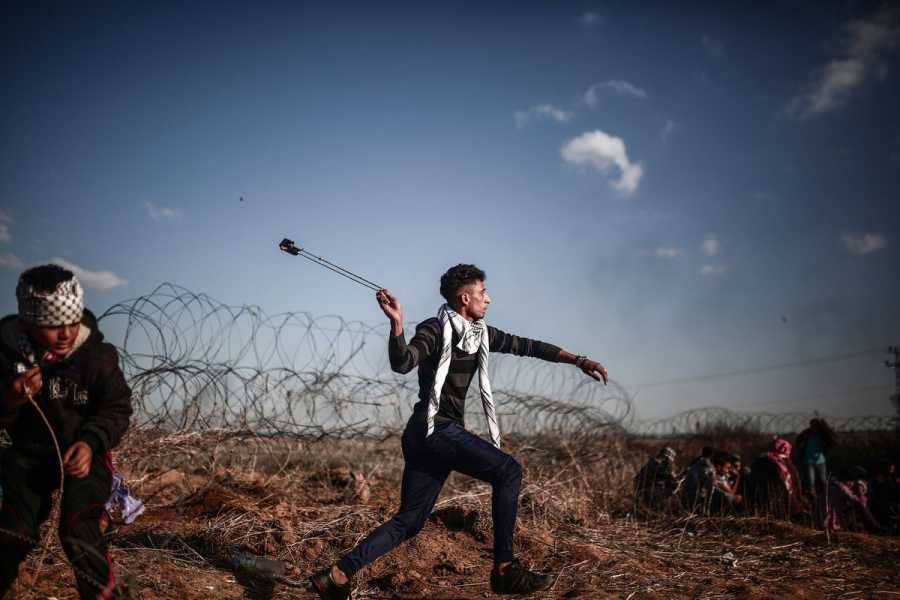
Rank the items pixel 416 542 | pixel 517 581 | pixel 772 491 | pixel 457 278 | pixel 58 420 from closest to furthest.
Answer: pixel 58 420 → pixel 517 581 → pixel 457 278 → pixel 416 542 → pixel 772 491

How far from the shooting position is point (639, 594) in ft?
12.6

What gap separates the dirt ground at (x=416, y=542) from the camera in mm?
3818

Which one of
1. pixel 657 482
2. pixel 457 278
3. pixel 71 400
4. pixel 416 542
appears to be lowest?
pixel 416 542

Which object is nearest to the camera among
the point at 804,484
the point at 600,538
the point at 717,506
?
the point at 600,538

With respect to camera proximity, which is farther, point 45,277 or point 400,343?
point 400,343

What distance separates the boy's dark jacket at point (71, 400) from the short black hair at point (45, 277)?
214 mm

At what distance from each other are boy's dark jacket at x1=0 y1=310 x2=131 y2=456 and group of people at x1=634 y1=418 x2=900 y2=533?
6.41 metres

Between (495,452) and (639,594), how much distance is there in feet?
5.26

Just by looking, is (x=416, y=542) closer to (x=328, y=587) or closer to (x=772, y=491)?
(x=328, y=587)

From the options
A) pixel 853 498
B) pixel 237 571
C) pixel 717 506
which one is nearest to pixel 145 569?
pixel 237 571

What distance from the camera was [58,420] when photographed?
2471mm

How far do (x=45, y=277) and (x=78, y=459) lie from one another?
2.39 feet

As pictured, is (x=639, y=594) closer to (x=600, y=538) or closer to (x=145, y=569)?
(x=600, y=538)

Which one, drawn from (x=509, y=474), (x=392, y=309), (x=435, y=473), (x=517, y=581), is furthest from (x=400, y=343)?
(x=517, y=581)
